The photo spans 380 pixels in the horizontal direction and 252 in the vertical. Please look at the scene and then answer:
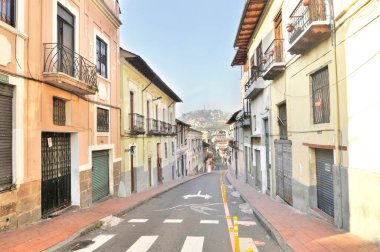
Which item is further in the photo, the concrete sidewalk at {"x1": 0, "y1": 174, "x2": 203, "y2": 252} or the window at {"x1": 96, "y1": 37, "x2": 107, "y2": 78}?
the window at {"x1": 96, "y1": 37, "x2": 107, "y2": 78}

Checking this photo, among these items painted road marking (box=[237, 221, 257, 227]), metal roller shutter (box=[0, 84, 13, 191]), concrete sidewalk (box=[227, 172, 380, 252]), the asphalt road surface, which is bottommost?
painted road marking (box=[237, 221, 257, 227])

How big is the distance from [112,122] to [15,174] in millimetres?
6775

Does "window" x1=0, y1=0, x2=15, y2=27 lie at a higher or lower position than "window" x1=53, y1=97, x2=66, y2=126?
higher

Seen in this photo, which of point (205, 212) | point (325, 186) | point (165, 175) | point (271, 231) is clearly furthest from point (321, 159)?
point (165, 175)

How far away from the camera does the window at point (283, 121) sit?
12.4 m

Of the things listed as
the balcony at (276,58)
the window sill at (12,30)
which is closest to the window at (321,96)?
the balcony at (276,58)

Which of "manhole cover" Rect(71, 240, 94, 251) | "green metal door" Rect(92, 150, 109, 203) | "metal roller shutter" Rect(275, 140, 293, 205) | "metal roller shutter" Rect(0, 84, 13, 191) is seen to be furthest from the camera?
"green metal door" Rect(92, 150, 109, 203)

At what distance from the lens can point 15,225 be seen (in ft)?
24.7

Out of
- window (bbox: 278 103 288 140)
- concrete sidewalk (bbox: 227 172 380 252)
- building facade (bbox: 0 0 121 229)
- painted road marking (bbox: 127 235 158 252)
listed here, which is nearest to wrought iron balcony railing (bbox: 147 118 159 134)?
building facade (bbox: 0 0 121 229)

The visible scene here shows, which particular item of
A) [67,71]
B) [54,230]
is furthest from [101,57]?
[54,230]

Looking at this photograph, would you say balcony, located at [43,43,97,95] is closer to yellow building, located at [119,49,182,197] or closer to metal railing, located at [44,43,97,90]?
metal railing, located at [44,43,97,90]

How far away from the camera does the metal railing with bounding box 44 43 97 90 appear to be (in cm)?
A: 893

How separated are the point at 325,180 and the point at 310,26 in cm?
426

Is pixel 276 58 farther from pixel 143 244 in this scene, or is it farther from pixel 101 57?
pixel 143 244
